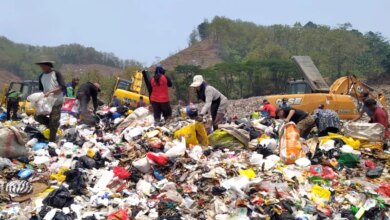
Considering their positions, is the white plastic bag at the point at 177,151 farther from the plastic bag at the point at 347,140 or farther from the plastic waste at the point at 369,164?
the plastic waste at the point at 369,164

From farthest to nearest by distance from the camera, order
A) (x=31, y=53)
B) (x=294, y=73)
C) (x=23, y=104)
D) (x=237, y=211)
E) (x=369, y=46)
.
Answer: (x=31, y=53) < (x=369, y=46) < (x=294, y=73) < (x=23, y=104) < (x=237, y=211)

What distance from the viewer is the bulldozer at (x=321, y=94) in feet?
44.8

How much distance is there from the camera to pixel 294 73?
42938 millimetres

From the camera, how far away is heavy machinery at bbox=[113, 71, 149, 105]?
1645cm

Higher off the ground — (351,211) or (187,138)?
(187,138)

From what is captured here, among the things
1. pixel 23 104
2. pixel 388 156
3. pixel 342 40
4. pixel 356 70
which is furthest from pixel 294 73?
pixel 388 156

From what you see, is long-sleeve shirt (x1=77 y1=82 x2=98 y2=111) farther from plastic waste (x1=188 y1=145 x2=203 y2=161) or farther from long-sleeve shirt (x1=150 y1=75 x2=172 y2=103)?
plastic waste (x1=188 y1=145 x2=203 y2=161)

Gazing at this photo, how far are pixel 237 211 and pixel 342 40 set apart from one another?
166 ft

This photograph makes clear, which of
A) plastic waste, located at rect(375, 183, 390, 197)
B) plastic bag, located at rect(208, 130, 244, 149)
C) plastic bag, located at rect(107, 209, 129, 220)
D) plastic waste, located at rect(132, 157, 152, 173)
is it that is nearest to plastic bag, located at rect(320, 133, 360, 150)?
plastic bag, located at rect(208, 130, 244, 149)

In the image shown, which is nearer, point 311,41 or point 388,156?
point 388,156

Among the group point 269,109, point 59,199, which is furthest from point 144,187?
point 269,109

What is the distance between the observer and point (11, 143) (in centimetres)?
668

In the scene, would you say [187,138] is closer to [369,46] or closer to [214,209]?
[214,209]

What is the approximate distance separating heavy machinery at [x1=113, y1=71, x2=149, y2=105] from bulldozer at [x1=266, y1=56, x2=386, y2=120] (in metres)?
4.49
